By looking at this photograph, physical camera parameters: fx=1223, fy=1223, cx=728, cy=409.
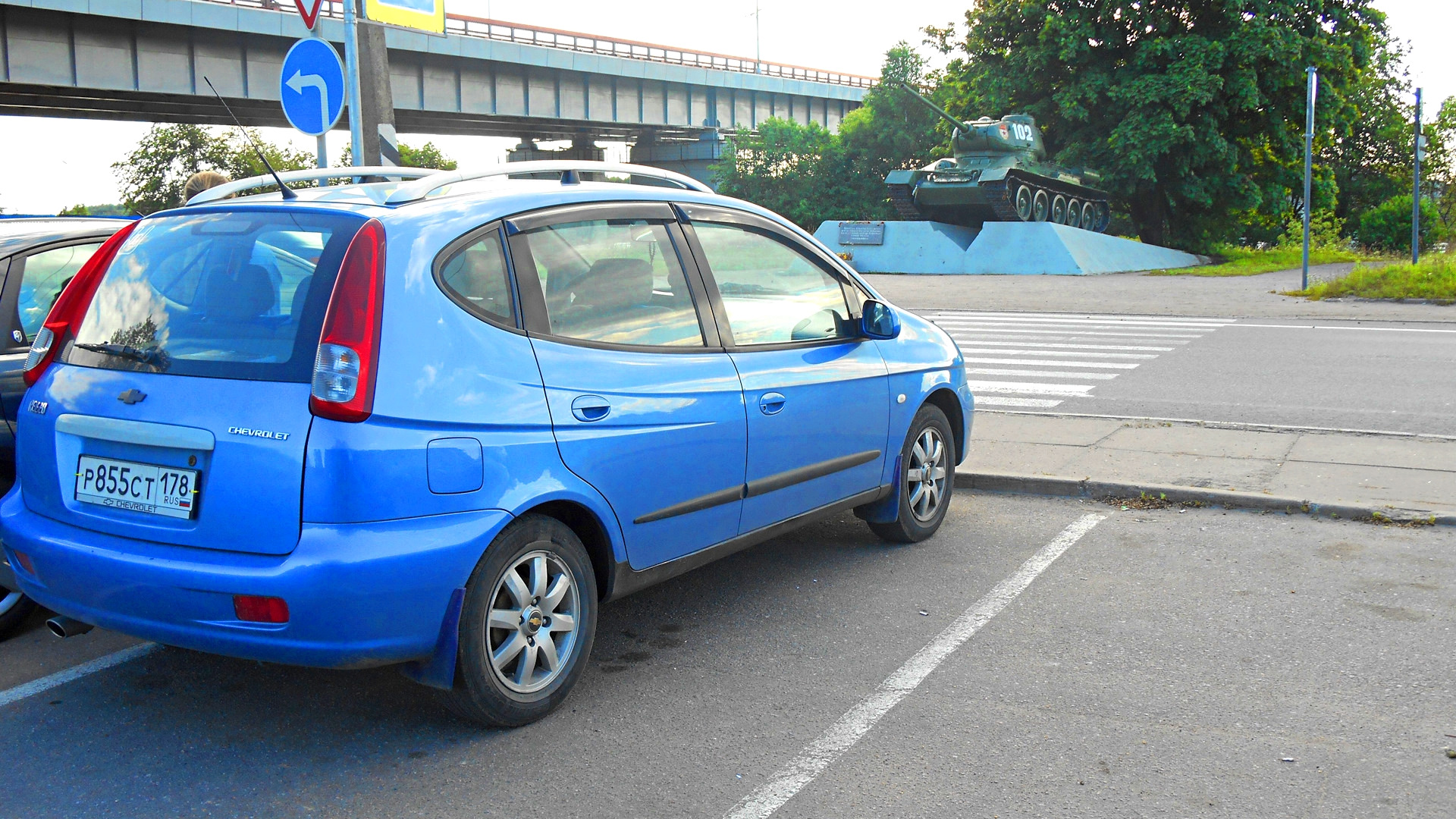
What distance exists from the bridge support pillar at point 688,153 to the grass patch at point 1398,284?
118 feet

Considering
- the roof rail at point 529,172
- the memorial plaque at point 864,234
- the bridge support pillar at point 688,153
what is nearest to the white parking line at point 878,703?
the roof rail at point 529,172

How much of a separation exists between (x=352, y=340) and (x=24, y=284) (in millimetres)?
2273

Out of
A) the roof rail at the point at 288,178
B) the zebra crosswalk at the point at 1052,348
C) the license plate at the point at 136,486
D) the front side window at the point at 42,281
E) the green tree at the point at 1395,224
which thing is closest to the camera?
the license plate at the point at 136,486

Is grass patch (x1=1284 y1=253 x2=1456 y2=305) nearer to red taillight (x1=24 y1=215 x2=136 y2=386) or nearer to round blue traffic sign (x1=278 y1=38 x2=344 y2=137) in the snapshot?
round blue traffic sign (x1=278 y1=38 x2=344 y2=137)

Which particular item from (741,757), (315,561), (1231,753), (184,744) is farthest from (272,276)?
(1231,753)

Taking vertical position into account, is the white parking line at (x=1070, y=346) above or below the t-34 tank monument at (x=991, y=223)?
below

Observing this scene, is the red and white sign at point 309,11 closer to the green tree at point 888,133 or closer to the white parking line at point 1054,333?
the white parking line at point 1054,333

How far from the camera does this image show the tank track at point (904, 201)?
124 ft

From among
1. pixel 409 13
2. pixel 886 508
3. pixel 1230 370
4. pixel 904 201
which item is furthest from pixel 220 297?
pixel 904 201

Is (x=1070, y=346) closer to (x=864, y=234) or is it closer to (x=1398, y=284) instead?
(x=1398, y=284)

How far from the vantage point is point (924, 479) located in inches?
226

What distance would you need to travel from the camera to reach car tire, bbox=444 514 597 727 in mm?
3504

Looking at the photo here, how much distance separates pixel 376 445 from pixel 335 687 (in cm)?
119

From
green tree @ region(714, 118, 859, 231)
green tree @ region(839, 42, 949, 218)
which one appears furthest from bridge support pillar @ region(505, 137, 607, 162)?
green tree @ region(839, 42, 949, 218)
